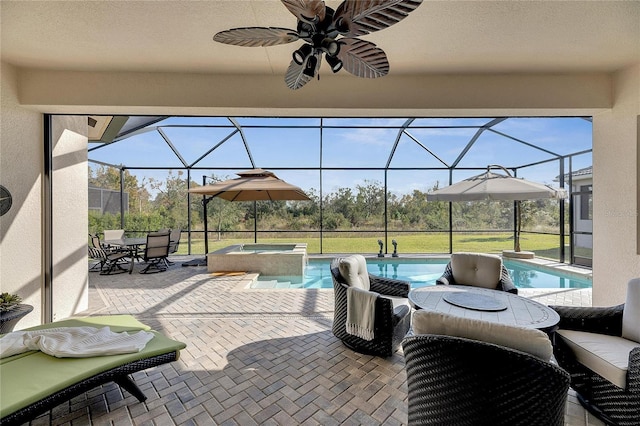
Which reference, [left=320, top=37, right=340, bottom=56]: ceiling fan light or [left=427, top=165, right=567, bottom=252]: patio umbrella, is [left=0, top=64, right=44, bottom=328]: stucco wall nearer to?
[left=320, top=37, right=340, bottom=56]: ceiling fan light

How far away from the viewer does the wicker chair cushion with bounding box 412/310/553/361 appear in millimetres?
1333

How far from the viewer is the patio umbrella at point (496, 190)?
167 inches

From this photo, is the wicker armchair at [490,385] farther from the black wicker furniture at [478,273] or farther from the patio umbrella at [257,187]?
the patio umbrella at [257,187]

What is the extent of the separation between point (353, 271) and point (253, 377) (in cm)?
143

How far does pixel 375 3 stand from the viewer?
56.2 inches

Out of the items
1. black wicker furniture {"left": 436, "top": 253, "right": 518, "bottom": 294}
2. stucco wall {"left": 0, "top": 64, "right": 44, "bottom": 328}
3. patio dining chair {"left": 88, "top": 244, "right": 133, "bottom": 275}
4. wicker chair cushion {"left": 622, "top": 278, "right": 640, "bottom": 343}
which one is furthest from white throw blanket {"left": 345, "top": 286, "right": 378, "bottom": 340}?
patio dining chair {"left": 88, "top": 244, "right": 133, "bottom": 275}

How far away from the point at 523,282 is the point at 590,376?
17.7 feet

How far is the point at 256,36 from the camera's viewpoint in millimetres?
1790

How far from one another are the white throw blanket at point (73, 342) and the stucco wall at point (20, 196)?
4.94 feet

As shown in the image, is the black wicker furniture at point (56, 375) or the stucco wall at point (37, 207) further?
the stucco wall at point (37, 207)

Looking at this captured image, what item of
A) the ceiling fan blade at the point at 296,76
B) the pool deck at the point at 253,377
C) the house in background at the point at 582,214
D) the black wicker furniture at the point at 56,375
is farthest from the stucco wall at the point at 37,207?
the house in background at the point at 582,214

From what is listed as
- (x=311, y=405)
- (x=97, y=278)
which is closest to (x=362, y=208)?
(x=97, y=278)

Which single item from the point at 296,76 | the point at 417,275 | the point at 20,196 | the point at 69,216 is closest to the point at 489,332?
the point at 296,76

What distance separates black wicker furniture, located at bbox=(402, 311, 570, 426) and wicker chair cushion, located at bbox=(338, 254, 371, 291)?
1.49 meters
